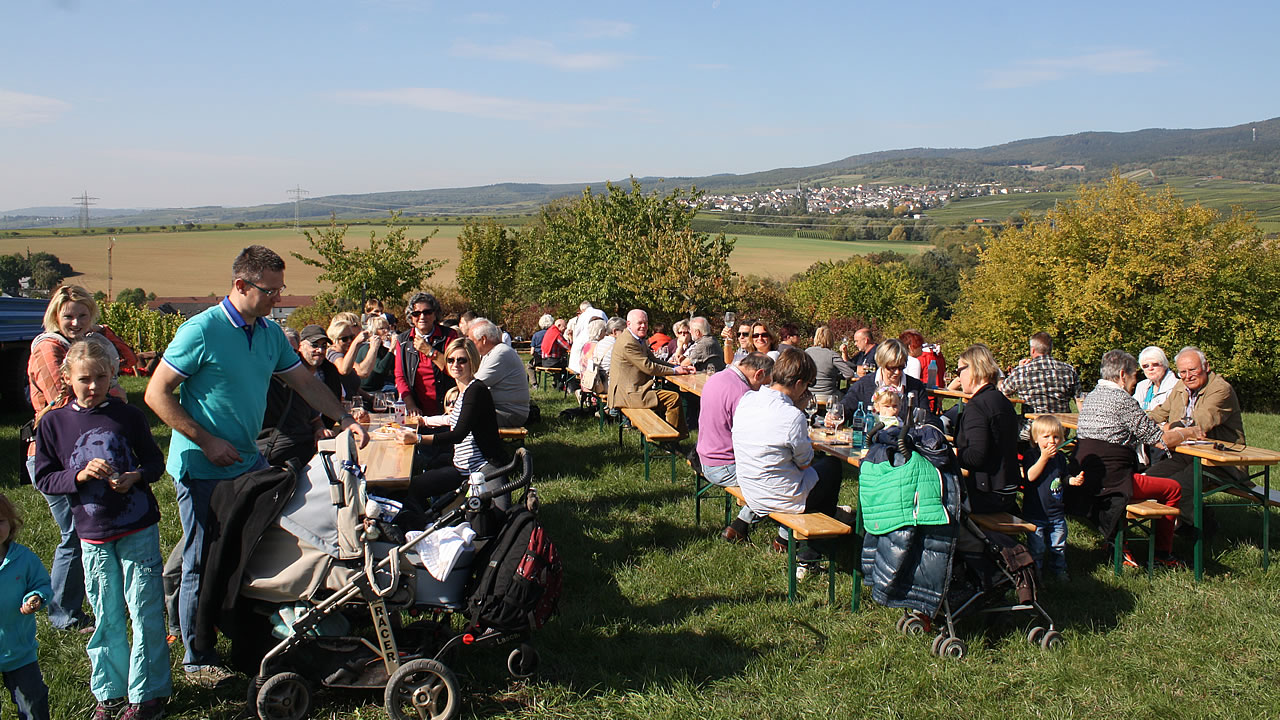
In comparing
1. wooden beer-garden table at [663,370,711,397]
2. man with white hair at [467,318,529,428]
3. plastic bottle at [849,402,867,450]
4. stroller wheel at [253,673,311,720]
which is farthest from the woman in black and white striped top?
wooden beer-garden table at [663,370,711,397]

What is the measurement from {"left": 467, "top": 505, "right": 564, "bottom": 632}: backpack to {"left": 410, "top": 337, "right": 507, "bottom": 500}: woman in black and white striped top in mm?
1773

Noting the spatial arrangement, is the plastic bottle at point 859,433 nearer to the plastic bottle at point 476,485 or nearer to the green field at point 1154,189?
the plastic bottle at point 476,485

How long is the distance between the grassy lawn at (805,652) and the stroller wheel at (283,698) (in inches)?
6.7

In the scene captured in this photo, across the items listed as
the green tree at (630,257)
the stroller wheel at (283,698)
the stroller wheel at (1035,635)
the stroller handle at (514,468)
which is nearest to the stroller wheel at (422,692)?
the stroller wheel at (283,698)

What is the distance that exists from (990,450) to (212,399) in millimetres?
4328

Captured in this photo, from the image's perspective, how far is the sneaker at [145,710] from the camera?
344cm

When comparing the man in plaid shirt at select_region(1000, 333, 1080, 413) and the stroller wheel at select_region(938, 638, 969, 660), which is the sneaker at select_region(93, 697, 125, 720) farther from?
the man in plaid shirt at select_region(1000, 333, 1080, 413)

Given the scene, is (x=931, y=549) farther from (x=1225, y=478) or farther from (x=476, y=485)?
(x=1225, y=478)

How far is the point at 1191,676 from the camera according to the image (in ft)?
13.6

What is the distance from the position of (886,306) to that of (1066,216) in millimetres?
34185

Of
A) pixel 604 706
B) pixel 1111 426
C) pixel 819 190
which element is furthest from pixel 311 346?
pixel 819 190

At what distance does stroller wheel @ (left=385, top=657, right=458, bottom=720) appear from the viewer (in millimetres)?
3436

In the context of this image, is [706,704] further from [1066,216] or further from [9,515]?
[1066,216]

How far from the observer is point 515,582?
357cm
